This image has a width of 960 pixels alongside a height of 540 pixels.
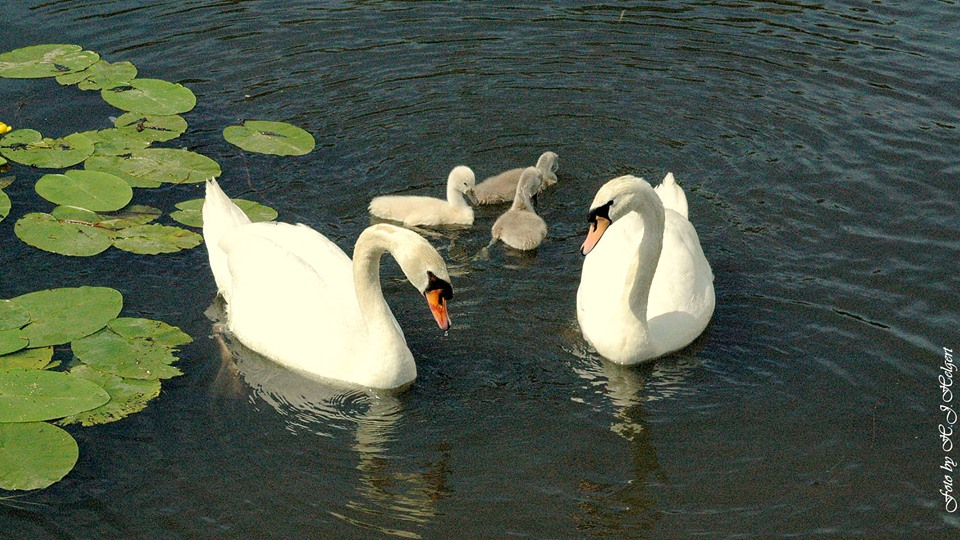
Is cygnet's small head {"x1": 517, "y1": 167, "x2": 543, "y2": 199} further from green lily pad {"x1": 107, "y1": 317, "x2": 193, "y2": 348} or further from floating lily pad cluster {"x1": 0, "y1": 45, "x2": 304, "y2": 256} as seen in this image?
green lily pad {"x1": 107, "y1": 317, "x2": 193, "y2": 348}

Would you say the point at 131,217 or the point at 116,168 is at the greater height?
the point at 116,168

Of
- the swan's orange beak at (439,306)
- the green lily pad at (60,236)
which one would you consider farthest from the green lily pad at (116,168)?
the swan's orange beak at (439,306)

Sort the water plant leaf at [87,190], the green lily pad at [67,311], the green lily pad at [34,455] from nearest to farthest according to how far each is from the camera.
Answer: the green lily pad at [34,455], the green lily pad at [67,311], the water plant leaf at [87,190]

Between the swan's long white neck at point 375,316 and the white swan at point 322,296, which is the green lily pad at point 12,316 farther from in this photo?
the swan's long white neck at point 375,316

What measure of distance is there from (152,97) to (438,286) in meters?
5.90

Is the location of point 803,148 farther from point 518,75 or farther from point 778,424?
point 778,424

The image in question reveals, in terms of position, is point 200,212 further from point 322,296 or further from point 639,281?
point 639,281

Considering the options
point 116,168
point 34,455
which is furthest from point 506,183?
point 34,455

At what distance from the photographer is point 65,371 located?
8164 mm

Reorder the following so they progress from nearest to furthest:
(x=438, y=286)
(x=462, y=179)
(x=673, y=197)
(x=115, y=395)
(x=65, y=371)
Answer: (x=438, y=286) → (x=115, y=395) → (x=65, y=371) → (x=673, y=197) → (x=462, y=179)

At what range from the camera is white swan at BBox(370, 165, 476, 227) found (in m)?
10.5

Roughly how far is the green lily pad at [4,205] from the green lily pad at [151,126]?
1.58 meters

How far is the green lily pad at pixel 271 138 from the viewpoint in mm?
11492

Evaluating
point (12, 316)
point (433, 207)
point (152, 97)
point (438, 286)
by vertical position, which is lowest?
point (12, 316)
